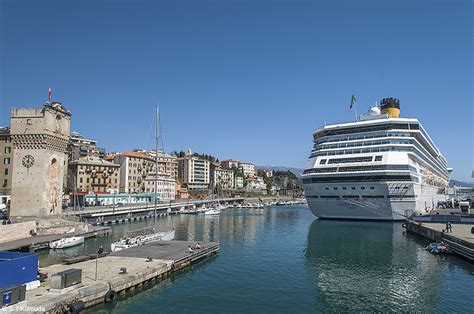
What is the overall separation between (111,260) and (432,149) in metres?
88.5

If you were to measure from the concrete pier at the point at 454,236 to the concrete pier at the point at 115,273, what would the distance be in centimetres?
2573

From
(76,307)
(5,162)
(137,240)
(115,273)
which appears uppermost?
(5,162)

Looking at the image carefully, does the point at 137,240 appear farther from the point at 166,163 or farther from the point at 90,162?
the point at 166,163

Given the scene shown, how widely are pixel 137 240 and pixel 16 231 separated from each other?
544 inches

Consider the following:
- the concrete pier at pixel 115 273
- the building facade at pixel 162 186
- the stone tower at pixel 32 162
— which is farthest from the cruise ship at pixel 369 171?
the building facade at pixel 162 186

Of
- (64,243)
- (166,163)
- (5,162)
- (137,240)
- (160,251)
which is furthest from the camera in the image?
(166,163)

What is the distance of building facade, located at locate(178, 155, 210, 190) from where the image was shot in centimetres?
17688

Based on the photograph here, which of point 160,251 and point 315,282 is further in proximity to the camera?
point 160,251

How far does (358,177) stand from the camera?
67.4 m

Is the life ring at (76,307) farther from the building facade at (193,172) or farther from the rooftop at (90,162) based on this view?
the building facade at (193,172)

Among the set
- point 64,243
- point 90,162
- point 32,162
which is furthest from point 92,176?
point 64,243

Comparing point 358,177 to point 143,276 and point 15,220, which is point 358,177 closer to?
point 143,276

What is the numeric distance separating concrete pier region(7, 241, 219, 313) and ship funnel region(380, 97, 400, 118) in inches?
2218

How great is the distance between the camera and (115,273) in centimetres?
2748
